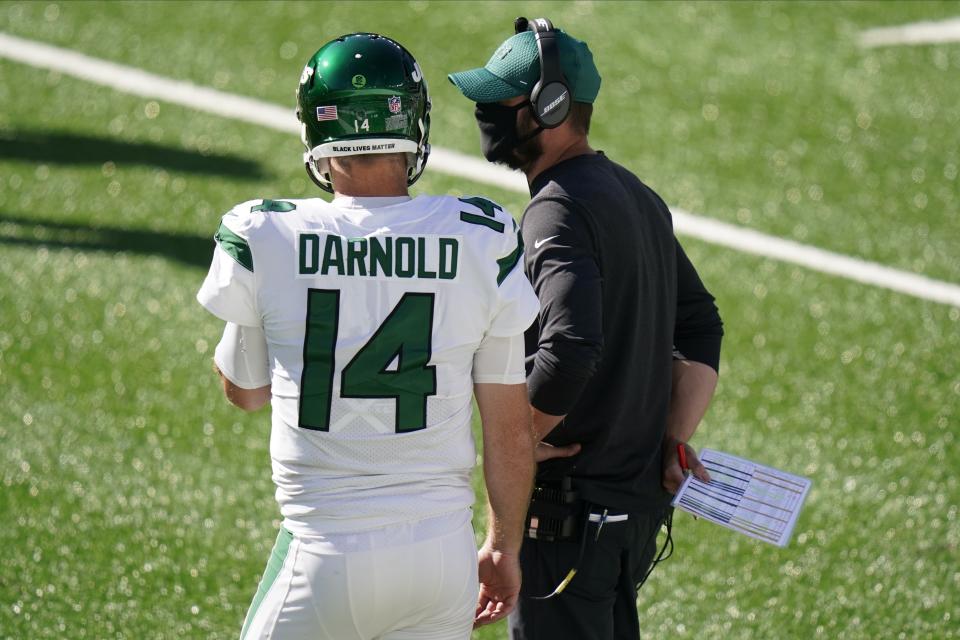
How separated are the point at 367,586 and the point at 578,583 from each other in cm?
82

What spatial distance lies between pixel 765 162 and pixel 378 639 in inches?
238

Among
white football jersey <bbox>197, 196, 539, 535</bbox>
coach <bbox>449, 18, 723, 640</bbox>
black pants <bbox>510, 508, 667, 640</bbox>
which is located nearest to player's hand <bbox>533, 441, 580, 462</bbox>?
coach <bbox>449, 18, 723, 640</bbox>

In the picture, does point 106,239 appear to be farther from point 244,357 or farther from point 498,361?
point 498,361

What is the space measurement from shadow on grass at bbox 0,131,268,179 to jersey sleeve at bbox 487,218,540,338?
547cm

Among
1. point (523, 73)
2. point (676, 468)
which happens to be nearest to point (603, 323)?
point (676, 468)

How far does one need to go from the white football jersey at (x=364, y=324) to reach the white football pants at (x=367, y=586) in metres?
0.04

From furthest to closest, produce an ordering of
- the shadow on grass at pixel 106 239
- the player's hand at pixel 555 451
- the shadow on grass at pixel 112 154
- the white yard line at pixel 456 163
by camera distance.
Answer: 1. the shadow on grass at pixel 112 154
2. the shadow on grass at pixel 106 239
3. the white yard line at pixel 456 163
4. the player's hand at pixel 555 451

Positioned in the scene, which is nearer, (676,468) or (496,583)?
(496,583)

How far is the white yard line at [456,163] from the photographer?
23.0 feet

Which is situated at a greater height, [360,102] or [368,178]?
[360,102]

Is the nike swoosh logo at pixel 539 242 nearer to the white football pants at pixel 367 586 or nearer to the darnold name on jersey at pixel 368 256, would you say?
the darnold name on jersey at pixel 368 256

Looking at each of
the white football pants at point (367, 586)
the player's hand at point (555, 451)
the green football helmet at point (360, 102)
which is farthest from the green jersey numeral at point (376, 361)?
the player's hand at point (555, 451)

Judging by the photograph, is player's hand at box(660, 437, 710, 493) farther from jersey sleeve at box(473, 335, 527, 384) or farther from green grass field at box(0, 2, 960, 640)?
green grass field at box(0, 2, 960, 640)

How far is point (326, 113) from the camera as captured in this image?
2.67 metres
